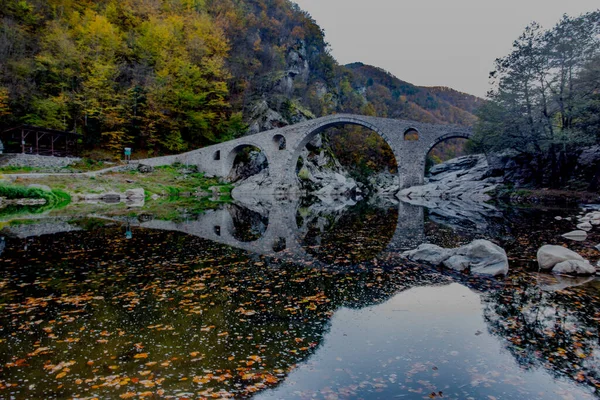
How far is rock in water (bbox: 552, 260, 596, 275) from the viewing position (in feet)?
22.0

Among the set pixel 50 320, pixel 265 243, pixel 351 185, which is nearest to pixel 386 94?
pixel 351 185

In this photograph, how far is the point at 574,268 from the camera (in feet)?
22.2

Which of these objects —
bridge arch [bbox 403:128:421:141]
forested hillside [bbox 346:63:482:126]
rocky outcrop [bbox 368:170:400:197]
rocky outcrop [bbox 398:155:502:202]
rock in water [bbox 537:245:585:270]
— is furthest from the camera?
forested hillside [bbox 346:63:482:126]

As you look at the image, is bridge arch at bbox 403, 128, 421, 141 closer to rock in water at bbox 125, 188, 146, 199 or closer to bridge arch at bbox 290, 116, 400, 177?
bridge arch at bbox 290, 116, 400, 177

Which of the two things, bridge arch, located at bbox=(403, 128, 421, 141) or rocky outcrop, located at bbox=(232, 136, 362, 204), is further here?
rocky outcrop, located at bbox=(232, 136, 362, 204)

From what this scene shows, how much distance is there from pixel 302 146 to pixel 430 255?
3223 centimetres

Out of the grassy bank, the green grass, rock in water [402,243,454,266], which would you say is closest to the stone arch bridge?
the grassy bank

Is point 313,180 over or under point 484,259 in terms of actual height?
over

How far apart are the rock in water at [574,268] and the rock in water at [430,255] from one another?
6.51 feet

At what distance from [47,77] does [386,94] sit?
75331mm

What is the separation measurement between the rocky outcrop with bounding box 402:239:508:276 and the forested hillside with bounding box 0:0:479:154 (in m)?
36.6

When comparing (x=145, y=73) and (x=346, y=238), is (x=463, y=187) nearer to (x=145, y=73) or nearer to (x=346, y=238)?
(x=346, y=238)

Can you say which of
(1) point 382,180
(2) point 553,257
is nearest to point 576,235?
(2) point 553,257

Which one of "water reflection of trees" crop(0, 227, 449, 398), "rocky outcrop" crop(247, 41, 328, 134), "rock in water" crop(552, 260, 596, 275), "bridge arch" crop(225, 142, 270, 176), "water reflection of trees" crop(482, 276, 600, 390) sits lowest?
"water reflection of trees" crop(482, 276, 600, 390)
